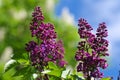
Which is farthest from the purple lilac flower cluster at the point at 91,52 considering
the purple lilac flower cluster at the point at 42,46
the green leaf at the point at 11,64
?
the green leaf at the point at 11,64

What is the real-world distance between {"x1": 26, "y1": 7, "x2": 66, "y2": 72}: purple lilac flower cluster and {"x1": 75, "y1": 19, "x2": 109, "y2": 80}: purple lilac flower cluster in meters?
0.18

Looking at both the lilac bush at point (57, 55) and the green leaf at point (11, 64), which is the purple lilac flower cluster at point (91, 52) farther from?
the green leaf at point (11, 64)

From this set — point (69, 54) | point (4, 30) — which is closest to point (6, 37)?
point (4, 30)

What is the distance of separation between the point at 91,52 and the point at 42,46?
0.32 meters

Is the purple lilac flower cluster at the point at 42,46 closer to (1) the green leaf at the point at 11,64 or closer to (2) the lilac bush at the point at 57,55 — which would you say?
(2) the lilac bush at the point at 57,55

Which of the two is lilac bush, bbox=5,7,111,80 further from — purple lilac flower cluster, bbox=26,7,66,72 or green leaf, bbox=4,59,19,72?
green leaf, bbox=4,59,19,72

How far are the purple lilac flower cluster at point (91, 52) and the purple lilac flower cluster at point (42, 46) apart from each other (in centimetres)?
18

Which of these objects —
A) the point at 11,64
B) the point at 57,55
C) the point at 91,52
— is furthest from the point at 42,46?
the point at 11,64

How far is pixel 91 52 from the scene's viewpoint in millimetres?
3859

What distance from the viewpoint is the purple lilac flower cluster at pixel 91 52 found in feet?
12.4

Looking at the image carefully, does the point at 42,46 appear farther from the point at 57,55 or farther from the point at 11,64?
the point at 11,64

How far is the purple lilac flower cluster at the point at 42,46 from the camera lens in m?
3.88

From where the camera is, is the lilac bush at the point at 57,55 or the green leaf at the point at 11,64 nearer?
the lilac bush at the point at 57,55

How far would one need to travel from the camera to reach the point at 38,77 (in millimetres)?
3881
